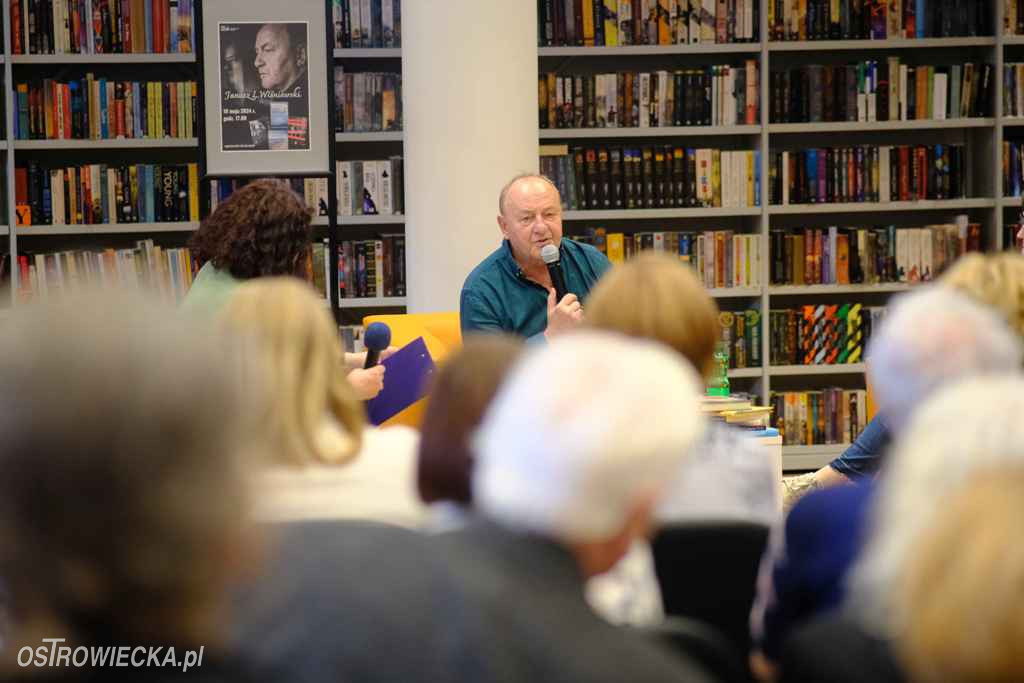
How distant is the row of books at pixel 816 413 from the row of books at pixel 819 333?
154 millimetres

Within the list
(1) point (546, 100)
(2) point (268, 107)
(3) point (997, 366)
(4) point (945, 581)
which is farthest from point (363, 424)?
(1) point (546, 100)

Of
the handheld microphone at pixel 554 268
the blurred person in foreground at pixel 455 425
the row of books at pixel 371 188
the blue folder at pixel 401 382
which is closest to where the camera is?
the blurred person in foreground at pixel 455 425

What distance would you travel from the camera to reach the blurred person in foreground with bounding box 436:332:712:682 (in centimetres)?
108

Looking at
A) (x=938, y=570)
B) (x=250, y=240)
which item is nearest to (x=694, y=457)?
(x=938, y=570)

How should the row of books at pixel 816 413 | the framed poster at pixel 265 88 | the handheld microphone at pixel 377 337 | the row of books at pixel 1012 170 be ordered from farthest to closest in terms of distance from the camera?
the row of books at pixel 816 413 → the row of books at pixel 1012 170 → the framed poster at pixel 265 88 → the handheld microphone at pixel 377 337

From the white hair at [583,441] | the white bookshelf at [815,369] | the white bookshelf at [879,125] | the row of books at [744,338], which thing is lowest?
the white bookshelf at [815,369]

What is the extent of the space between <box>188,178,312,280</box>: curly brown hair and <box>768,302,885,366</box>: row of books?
329 cm

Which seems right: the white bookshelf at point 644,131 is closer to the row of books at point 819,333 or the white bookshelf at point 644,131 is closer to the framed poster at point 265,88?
the row of books at point 819,333

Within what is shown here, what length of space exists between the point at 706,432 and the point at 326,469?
0.59m

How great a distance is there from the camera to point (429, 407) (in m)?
1.53

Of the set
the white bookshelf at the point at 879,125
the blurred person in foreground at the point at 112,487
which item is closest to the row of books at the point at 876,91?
the white bookshelf at the point at 879,125

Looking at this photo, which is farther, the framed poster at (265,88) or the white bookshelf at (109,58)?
the white bookshelf at (109,58)

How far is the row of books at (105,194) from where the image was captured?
5.84 m

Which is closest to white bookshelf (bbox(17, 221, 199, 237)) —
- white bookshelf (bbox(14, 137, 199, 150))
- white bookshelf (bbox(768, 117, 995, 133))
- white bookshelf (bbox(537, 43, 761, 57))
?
white bookshelf (bbox(14, 137, 199, 150))
